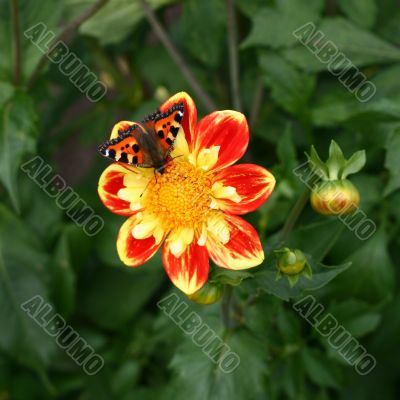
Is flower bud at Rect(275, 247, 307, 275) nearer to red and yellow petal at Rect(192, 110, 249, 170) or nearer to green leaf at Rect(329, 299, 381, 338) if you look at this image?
red and yellow petal at Rect(192, 110, 249, 170)

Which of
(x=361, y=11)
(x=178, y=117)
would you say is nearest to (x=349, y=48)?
(x=361, y=11)

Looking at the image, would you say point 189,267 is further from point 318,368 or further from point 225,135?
point 318,368

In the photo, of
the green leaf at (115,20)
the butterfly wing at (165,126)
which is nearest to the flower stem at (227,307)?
the butterfly wing at (165,126)

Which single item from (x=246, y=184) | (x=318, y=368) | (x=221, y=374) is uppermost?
(x=246, y=184)

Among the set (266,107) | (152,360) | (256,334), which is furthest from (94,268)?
(256,334)

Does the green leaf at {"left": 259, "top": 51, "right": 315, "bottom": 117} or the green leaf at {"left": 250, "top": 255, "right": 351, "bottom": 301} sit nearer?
the green leaf at {"left": 250, "top": 255, "right": 351, "bottom": 301}

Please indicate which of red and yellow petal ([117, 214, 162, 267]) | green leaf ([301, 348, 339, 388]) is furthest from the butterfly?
green leaf ([301, 348, 339, 388])

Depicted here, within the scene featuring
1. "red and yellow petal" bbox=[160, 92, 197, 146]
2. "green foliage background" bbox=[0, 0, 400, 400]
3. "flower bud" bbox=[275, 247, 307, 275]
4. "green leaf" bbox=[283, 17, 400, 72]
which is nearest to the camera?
"flower bud" bbox=[275, 247, 307, 275]

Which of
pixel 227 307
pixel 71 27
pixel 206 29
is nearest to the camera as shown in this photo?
pixel 227 307
